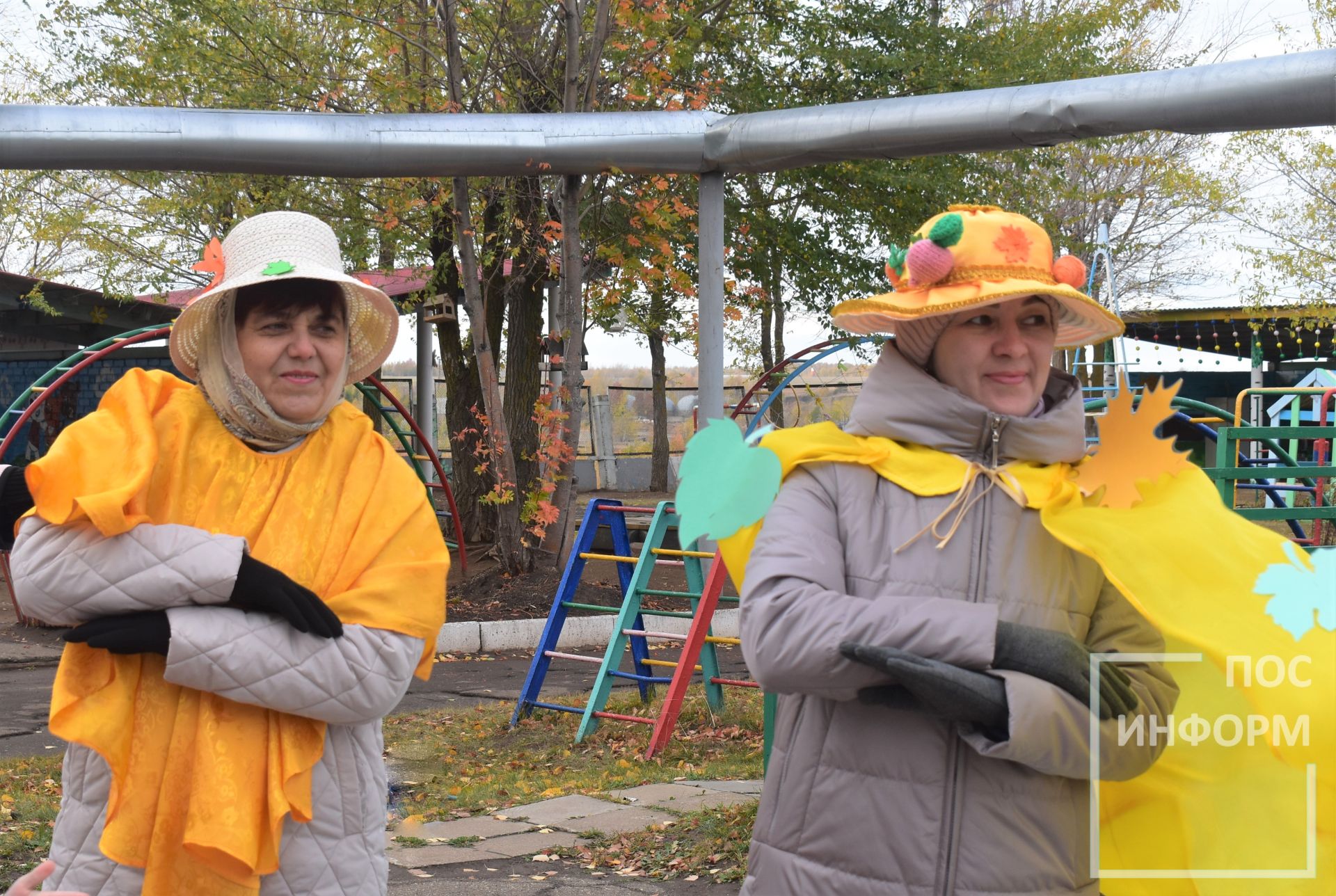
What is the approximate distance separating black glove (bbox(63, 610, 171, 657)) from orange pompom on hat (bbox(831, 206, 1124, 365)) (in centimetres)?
121

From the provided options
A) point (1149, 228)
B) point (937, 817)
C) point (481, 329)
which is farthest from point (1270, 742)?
point (1149, 228)

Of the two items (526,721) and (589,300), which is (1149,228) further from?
(526,721)

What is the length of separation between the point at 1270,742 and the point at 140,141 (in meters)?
7.19

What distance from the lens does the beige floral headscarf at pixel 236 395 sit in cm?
235

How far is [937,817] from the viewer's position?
1.93 metres

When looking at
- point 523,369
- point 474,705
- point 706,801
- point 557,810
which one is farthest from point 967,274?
point 523,369

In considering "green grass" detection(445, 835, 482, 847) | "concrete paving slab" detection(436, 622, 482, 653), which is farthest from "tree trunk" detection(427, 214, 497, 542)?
"green grass" detection(445, 835, 482, 847)

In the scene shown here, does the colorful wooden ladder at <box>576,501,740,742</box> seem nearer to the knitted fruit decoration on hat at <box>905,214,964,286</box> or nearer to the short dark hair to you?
the short dark hair

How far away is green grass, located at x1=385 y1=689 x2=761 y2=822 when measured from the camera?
6086 millimetres

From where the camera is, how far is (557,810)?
5.73 m

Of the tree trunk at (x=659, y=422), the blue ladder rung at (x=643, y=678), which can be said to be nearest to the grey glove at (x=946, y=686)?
the blue ladder rung at (x=643, y=678)

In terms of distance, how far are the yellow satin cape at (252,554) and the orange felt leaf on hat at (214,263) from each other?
0.24 metres

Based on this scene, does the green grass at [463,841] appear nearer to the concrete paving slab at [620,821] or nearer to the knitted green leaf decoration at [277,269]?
the concrete paving slab at [620,821]

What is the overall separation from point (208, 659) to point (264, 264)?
70cm
